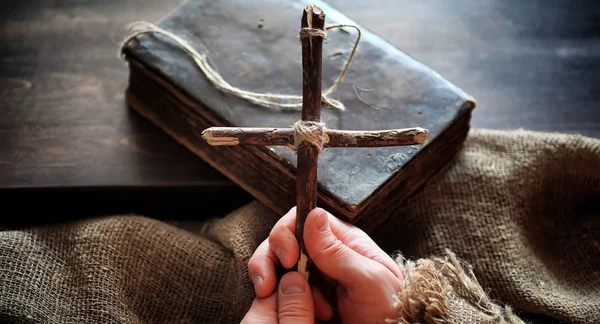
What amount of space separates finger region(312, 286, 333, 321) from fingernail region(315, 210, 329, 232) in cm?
13

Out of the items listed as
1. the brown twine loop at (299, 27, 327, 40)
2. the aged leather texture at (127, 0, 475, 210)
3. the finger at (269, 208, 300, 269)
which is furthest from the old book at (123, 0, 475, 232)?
the brown twine loop at (299, 27, 327, 40)

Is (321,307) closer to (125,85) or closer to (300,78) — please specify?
(300,78)

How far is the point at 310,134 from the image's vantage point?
0.83 meters

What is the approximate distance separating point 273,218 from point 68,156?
1.36ft

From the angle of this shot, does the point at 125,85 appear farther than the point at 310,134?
Yes

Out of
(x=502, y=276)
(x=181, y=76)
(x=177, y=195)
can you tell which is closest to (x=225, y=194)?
(x=177, y=195)

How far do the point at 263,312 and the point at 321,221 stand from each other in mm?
159

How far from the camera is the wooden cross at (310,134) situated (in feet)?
2.68

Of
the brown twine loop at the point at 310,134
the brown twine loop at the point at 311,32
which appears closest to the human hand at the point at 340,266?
the brown twine loop at the point at 310,134

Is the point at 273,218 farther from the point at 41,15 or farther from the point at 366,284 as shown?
the point at 41,15

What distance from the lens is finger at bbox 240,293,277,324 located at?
90cm

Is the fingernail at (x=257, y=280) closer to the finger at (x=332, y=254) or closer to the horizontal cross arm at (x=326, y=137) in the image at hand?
the finger at (x=332, y=254)

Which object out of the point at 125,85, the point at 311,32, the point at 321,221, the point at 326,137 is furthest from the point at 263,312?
the point at 125,85

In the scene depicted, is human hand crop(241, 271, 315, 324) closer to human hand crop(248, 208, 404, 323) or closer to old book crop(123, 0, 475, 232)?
human hand crop(248, 208, 404, 323)
